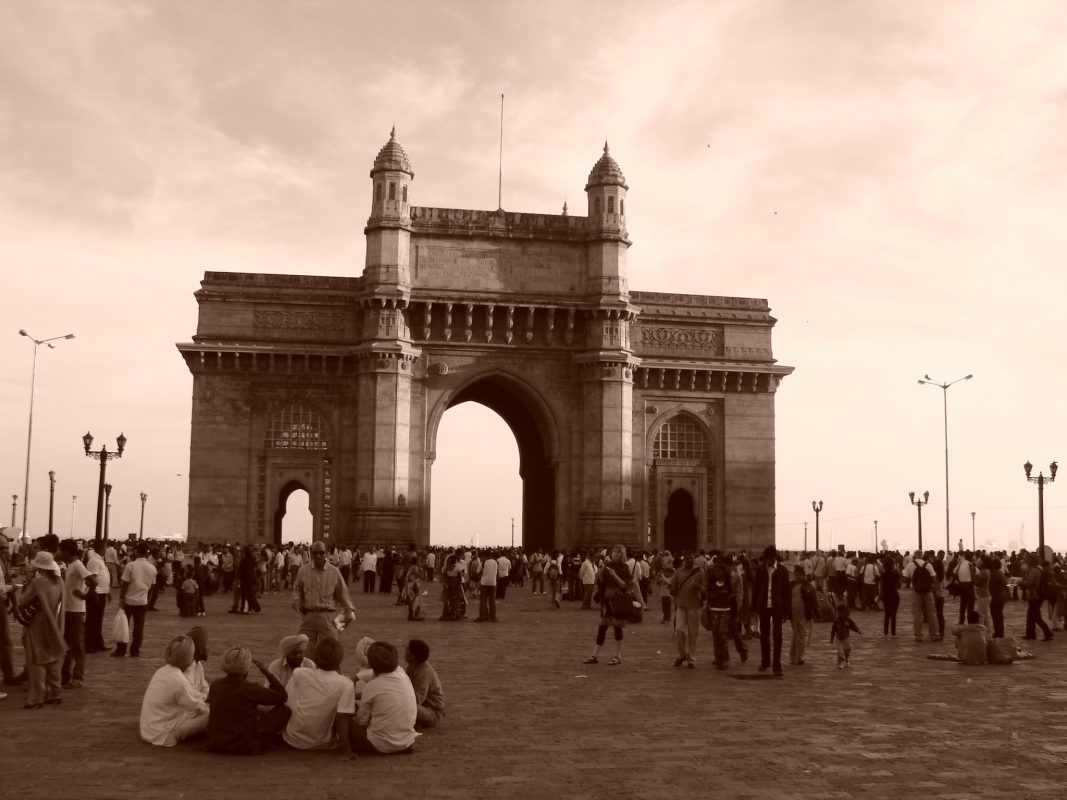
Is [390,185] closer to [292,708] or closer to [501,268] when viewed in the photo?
[501,268]

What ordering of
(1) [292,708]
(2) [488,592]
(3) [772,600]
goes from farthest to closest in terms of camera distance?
(2) [488,592] < (3) [772,600] < (1) [292,708]

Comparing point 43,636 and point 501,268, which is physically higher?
point 501,268

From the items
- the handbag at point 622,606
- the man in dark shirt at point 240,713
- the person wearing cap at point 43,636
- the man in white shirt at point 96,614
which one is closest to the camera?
the man in dark shirt at point 240,713

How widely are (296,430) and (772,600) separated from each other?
35171 mm

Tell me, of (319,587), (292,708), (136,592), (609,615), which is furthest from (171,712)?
(609,615)

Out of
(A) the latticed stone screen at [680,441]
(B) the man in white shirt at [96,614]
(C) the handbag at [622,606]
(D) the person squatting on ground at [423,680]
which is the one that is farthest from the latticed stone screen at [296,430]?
(D) the person squatting on ground at [423,680]

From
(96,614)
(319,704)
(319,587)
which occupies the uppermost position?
(319,587)

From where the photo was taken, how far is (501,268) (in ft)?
166

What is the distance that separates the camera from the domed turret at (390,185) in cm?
4931

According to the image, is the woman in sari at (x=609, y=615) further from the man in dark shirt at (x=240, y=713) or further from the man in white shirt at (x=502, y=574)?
the man in white shirt at (x=502, y=574)

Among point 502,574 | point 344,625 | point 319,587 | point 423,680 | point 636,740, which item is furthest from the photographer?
point 502,574

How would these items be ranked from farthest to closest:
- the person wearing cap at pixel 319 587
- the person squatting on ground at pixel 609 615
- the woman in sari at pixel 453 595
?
1. the woman in sari at pixel 453 595
2. the person squatting on ground at pixel 609 615
3. the person wearing cap at pixel 319 587

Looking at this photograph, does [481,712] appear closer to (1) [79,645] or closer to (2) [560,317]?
(1) [79,645]

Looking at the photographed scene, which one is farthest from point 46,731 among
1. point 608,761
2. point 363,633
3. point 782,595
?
point 363,633
